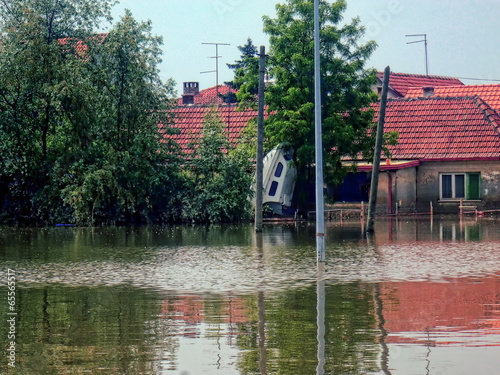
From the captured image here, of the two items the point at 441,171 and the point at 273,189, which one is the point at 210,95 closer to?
the point at 441,171

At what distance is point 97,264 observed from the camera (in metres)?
23.0

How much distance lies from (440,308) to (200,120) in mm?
44608

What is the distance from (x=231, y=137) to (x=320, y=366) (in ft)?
154

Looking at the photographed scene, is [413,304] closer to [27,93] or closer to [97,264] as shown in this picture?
[97,264]

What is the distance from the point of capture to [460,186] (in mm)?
53281

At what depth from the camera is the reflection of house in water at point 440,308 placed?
11.8 m

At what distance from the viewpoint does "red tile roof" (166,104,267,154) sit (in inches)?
2229

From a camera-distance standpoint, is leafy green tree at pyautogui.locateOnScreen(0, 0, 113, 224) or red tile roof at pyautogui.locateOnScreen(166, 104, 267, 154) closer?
leafy green tree at pyautogui.locateOnScreen(0, 0, 113, 224)

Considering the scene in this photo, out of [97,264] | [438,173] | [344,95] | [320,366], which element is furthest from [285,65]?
[320,366]

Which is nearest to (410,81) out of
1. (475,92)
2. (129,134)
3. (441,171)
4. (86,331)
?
(475,92)

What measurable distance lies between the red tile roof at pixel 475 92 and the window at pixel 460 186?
454 inches

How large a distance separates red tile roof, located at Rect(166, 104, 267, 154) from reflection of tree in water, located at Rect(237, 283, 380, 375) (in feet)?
133

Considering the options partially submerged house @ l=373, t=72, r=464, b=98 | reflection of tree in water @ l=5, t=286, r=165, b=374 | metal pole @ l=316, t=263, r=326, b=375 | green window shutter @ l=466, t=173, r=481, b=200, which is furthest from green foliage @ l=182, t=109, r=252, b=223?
reflection of tree in water @ l=5, t=286, r=165, b=374

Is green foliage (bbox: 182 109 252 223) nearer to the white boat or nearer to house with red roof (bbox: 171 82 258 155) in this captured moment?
the white boat
